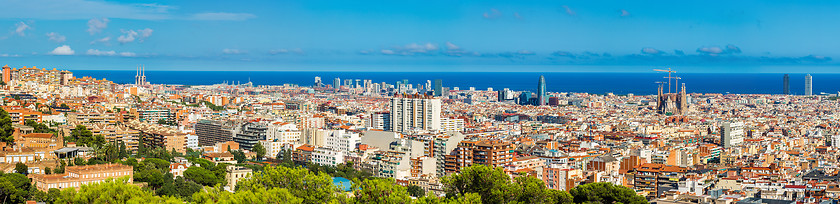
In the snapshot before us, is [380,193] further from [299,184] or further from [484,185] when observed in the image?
[484,185]

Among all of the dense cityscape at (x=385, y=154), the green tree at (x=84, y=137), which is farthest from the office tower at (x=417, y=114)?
the green tree at (x=84, y=137)

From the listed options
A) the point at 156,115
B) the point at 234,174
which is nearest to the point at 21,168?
the point at 234,174

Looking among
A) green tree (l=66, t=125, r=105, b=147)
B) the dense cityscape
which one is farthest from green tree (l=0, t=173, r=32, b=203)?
green tree (l=66, t=125, r=105, b=147)

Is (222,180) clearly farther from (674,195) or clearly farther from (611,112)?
(611,112)

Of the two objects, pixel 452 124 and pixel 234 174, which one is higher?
pixel 452 124

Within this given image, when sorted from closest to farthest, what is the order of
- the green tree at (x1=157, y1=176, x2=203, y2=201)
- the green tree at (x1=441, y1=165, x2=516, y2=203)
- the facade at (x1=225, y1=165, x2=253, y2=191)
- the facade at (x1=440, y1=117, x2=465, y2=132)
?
the green tree at (x1=441, y1=165, x2=516, y2=203) → the green tree at (x1=157, y1=176, x2=203, y2=201) → the facade at (x1=225, y1=165, x2=253, y2=191) → the facade at (x1=440, y1=117, x2=465, y2=132)

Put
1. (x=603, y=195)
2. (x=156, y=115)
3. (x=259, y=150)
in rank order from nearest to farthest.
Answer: (x=603, y=195), (x=259, y=150), (x=156, y=115)

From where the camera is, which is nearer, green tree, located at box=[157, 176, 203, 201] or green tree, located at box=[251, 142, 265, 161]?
green tree, located at box=[157, 176, 203, 201]

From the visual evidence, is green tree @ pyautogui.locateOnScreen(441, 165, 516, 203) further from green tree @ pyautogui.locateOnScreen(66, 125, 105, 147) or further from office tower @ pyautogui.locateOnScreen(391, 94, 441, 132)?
office tower @ pyautogui.locateOnScreen(391, 94, 441, 132)
